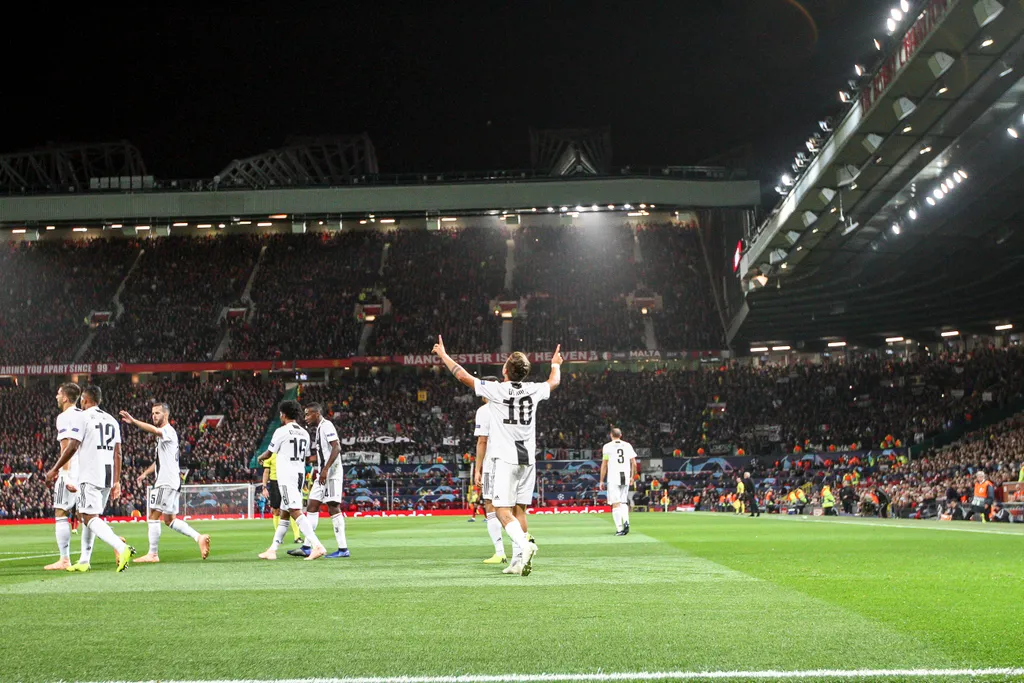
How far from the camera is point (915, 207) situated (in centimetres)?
3106

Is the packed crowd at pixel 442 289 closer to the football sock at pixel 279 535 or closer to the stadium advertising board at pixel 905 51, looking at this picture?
the stadium advertising board at pixel 905 51

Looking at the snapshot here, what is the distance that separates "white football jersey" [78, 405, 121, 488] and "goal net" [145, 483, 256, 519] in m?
24.9

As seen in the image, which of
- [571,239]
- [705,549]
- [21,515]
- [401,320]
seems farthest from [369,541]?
[571,239]

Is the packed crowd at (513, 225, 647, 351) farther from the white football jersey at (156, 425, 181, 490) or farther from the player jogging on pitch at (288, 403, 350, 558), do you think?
the white football jersey at (156, 425, 181, 490)

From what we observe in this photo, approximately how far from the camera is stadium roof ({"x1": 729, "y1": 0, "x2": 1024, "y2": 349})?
68.0 ft

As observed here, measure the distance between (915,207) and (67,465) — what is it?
88.8 feet

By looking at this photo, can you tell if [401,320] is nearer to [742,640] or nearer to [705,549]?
[705,549]

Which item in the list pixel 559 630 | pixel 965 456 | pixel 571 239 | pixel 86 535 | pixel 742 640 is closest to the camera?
pixel 742 640

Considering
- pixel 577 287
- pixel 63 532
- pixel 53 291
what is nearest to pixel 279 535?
pixel 63 532

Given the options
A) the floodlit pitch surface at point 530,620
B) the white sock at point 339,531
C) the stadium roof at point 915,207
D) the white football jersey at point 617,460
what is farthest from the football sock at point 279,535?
the stadium roof at point 915,207

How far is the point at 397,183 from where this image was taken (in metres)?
49.3

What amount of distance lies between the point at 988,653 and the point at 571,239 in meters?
57.0

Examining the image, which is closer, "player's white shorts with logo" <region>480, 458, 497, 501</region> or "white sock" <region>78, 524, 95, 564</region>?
"player's white shorts with logo" <region>480, 458, 497, 501</region>

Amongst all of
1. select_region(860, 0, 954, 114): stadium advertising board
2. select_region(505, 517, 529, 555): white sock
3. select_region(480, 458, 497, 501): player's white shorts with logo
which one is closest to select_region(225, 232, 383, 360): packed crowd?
select_region(860, 0, 954, 114): stadium advertising board
